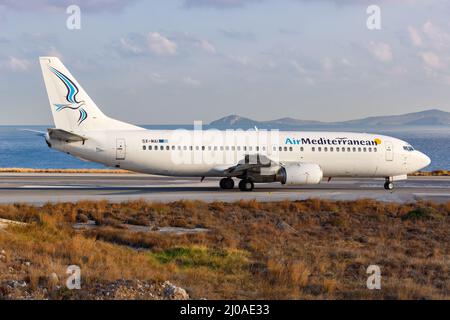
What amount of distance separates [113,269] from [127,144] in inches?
794

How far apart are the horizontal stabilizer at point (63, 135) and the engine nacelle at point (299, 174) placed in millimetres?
10933

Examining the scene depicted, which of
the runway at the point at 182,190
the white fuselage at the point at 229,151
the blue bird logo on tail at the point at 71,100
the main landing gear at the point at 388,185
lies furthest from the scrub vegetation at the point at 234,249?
the main landing gear at the point at 388,185

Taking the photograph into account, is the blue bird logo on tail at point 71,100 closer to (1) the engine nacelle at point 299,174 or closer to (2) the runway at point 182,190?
(2) the runway at point 182,190

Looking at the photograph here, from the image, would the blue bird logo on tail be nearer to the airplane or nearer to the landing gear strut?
the airplane

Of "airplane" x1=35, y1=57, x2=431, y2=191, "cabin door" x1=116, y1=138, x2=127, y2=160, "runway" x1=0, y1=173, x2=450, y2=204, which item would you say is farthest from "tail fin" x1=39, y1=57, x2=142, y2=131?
"runway" x1=0, y1=173, x2=450, y2=204

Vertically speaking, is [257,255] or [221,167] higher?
[221,167]

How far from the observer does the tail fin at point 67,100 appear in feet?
106

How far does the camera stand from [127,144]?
3338 centimetres

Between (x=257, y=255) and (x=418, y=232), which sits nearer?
(x=257, y=255)
